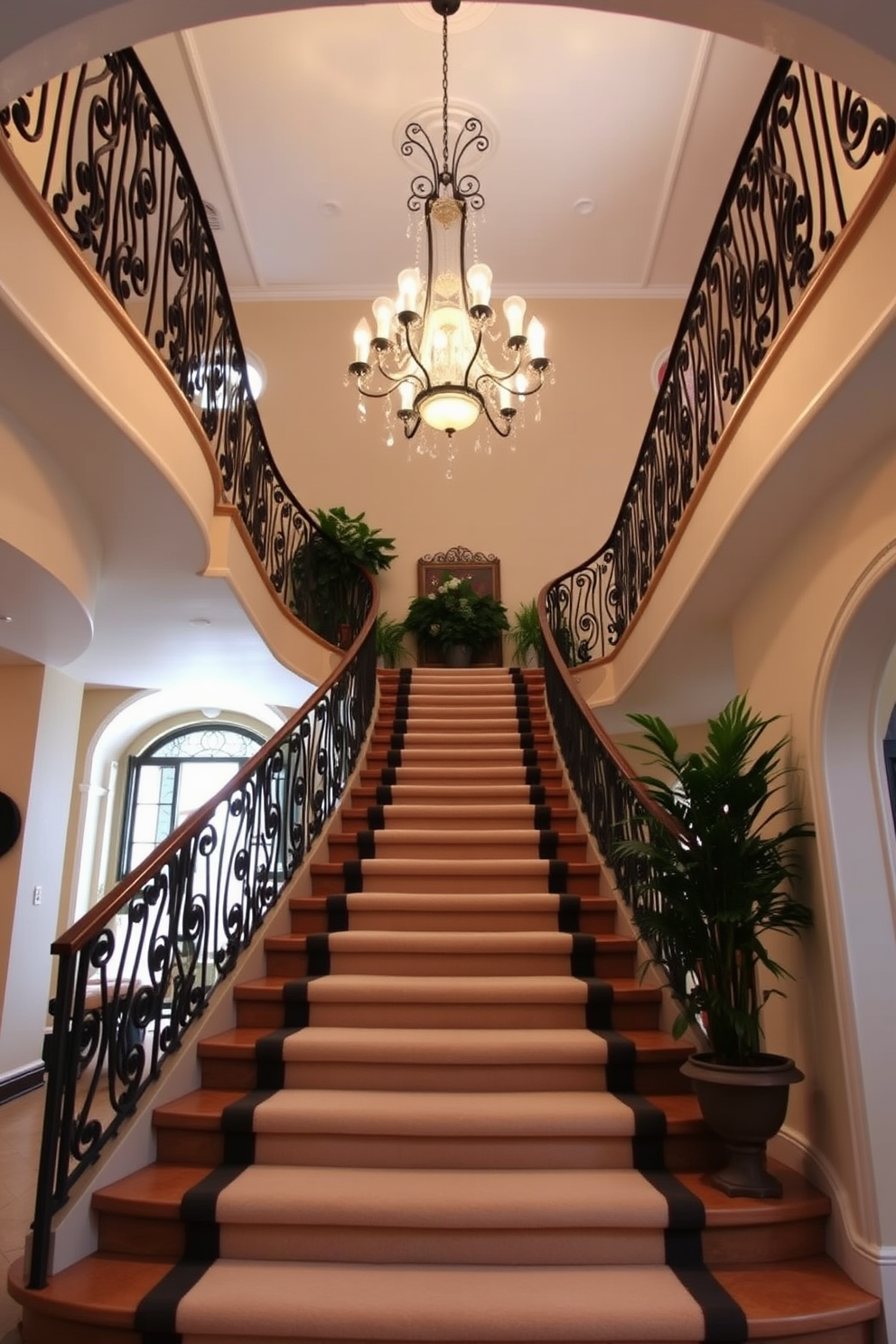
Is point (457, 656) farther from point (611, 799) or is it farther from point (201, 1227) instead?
point (201, 1227)

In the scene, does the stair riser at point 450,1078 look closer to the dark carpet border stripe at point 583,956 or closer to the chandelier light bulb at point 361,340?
the dark carpet border stripe at point 583,956

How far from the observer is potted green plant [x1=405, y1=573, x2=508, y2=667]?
9633 millimetres

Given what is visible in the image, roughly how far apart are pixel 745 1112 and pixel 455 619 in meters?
7.23

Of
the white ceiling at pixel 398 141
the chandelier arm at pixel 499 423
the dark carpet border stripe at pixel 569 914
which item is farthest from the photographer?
the white ceiling at pixel 398 141

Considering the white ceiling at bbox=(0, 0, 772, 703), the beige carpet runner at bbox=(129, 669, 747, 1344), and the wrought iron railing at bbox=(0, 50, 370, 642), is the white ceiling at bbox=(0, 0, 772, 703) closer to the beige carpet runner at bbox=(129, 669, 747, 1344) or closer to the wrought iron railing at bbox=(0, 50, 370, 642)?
the wrought iron railing at bbox=(0, 50, 370, 642)

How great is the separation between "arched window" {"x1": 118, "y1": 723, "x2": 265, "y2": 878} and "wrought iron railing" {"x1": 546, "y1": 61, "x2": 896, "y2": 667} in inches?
219

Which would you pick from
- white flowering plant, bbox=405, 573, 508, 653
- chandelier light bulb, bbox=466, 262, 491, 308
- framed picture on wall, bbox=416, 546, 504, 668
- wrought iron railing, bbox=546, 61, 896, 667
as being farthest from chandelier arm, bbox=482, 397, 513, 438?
white flowering plant, bbox=405, 573, 508, 653

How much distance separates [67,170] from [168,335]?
1.14 meters

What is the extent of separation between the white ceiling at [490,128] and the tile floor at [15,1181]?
8.80 metres

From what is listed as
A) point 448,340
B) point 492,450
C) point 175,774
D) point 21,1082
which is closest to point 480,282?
point 448,340

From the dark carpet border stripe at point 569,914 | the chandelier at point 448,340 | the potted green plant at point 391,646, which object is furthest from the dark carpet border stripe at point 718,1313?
the potted green plant at point 391,646

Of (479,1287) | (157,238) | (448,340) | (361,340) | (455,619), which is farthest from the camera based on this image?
(455,619)

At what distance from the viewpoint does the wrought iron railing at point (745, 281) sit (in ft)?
9.71

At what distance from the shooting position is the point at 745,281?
12.2ft
